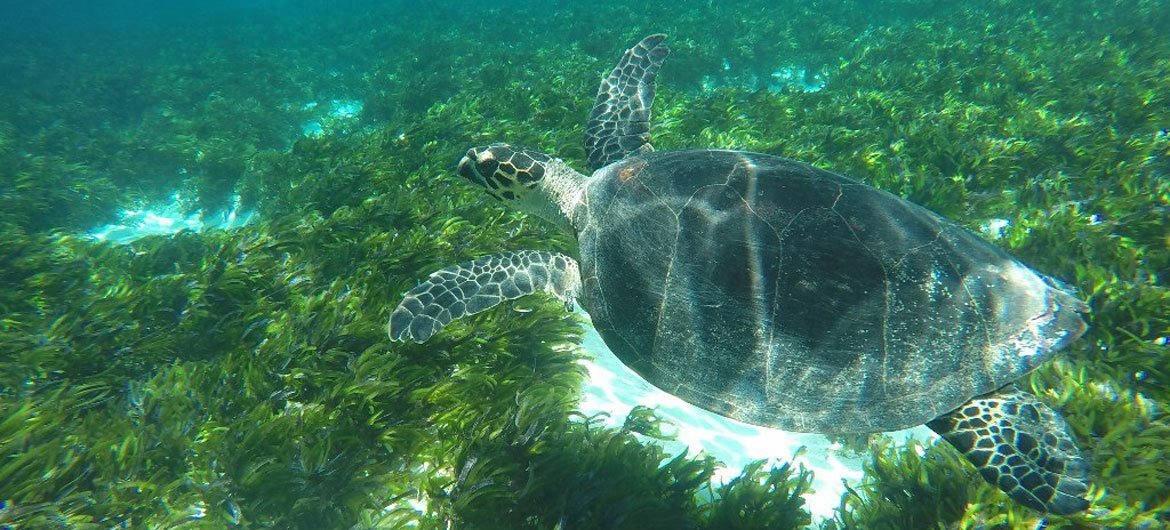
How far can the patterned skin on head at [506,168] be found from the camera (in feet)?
12.9

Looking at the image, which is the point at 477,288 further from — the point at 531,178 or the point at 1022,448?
the point at 1022,448

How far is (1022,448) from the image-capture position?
2.35 m

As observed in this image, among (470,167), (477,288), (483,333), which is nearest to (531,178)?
(470,167)

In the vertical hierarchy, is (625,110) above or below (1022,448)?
above

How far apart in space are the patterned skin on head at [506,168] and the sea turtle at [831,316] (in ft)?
4.03

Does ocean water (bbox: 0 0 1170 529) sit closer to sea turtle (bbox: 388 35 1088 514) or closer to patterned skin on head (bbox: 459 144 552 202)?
sea turtle (bbox: 388 35 1088 514)

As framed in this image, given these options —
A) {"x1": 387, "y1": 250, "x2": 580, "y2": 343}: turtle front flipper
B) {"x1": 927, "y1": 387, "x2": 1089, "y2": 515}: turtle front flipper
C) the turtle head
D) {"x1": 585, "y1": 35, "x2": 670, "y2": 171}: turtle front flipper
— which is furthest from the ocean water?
{"x1": 585, "y1": 35, "x2": 670, "y2": 171}: turtle front flipper

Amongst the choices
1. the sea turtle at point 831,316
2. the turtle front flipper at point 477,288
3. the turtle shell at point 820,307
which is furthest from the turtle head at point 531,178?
the turtle shell at point 820,307

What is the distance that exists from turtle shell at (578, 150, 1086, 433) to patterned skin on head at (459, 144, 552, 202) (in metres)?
1.46

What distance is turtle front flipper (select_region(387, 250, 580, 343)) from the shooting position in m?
3.10

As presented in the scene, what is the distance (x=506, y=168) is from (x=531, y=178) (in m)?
0.26

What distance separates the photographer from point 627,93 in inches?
209

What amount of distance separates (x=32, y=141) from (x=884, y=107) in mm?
18876

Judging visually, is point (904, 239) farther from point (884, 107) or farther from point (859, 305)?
point (884, 107)
